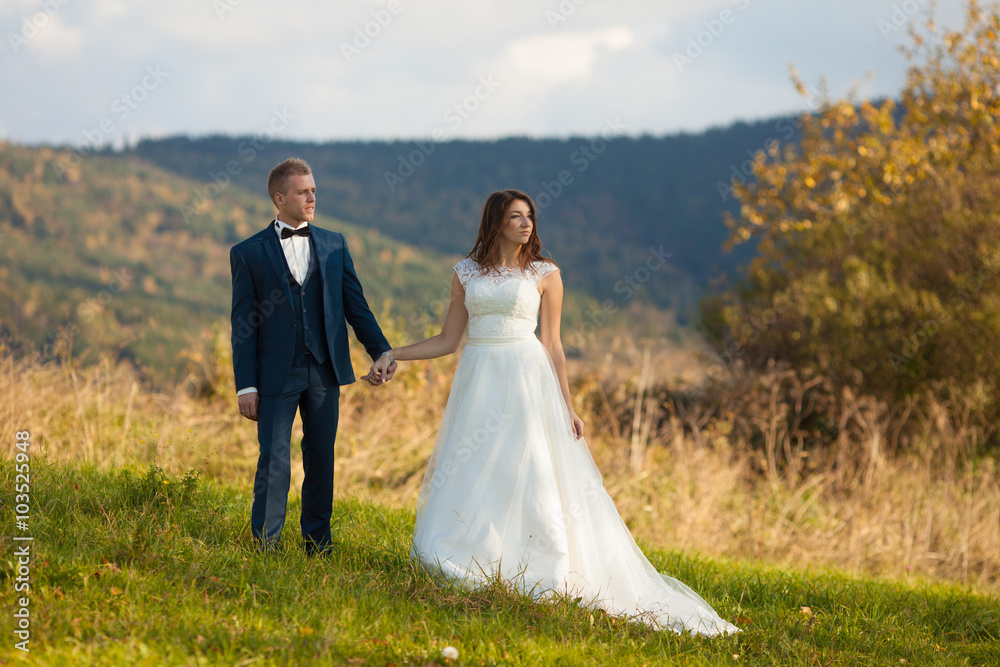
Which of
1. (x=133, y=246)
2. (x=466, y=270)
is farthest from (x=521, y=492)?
(x=133, y=246)

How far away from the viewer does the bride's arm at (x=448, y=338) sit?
13.9 ft

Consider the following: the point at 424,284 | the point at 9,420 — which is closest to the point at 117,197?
the point at 424,284

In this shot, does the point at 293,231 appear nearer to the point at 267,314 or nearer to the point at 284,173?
the point at 284,173

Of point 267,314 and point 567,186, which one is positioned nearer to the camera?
point 267,314

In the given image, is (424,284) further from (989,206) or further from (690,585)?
(690,585)

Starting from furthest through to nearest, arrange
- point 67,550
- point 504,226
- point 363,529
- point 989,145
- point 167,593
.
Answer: point 989,145
point 363,529
point 504,226
point 67,550
point 167,593

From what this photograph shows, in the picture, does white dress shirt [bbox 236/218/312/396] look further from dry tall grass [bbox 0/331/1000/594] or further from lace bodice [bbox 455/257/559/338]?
dry tall grass [bbox 0/331/1000/594]

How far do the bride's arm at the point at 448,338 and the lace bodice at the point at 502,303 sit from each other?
12 cm

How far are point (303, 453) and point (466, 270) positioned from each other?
4.20ft

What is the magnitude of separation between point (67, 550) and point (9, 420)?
8.72 ft

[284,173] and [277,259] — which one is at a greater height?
[284,173]

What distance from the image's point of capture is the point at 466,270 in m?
4.18

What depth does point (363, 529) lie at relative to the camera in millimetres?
4508

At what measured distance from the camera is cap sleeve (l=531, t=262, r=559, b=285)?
4168 millimetres
